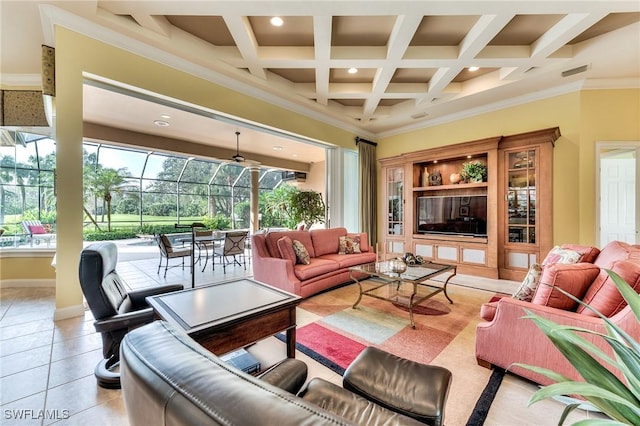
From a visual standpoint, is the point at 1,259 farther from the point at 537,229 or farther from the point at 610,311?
the point at 537,229

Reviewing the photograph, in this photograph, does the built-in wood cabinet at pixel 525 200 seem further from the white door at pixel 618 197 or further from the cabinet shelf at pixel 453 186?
the white door at pixel 618 197

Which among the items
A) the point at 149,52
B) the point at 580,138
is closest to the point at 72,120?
the point at 149,52

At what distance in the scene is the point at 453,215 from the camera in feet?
17.7

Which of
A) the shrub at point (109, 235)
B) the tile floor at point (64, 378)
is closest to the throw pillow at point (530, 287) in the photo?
the tile floor at point (64, 378)

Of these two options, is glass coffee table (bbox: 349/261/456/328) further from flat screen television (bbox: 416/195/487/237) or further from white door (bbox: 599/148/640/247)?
white door (bbox: 599/148/640/247)

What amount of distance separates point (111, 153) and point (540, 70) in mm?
9806

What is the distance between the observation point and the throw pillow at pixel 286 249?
3961 millimetres

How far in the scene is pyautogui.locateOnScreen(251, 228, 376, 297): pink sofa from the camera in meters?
3.70

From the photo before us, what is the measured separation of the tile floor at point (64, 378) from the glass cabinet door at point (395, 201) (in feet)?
11.8

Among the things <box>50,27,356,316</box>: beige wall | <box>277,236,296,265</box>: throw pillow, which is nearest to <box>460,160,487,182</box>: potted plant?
<box>277,236,296,265</box>: throw pillow

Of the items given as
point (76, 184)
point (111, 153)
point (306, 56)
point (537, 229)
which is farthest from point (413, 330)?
point (111, 153)

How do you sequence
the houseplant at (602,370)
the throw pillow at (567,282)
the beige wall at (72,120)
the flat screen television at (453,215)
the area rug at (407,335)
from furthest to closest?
the flat screen television at (453,215)
the beige wall at (72,120)
the area rug at (407,335)
the throw pillow at (567,282)
the houseplant at (602,370)

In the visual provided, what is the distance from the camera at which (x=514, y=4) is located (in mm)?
2658

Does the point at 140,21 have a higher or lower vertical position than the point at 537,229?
higher
